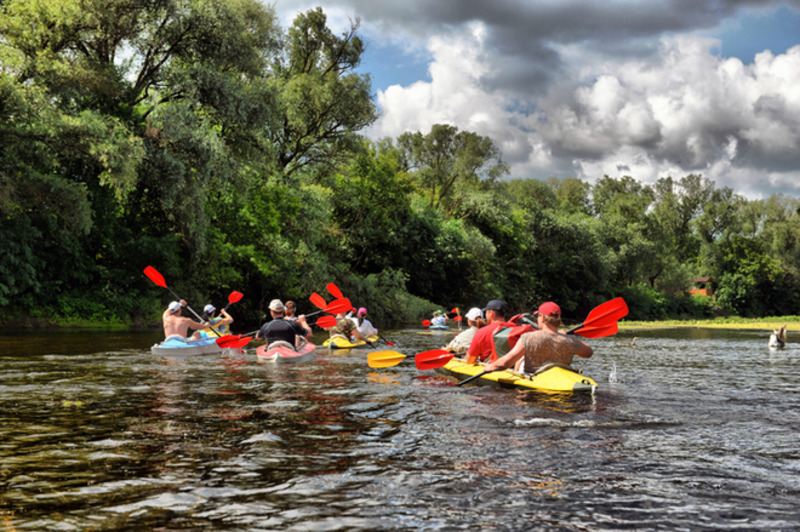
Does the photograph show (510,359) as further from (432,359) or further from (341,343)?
(341,343)

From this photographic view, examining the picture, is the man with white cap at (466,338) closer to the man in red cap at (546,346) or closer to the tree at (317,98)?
the man in red cap at (546,346)

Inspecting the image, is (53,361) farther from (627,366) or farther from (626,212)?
(626,212)

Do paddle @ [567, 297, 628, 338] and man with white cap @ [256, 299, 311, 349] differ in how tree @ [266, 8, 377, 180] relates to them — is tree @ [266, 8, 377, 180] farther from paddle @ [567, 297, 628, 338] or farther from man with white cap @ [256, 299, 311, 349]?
paddle @ [567, 297, 628, 338]

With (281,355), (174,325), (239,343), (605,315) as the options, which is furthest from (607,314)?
(174,325)

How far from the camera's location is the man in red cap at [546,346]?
26.9ft

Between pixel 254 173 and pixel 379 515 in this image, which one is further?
pixel 254 173

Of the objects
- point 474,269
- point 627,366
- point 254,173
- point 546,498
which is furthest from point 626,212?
point 546,498

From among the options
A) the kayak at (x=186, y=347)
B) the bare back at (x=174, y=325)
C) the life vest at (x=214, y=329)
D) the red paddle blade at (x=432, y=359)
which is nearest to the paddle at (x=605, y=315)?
the red paddle blade at (x=432, y=359)

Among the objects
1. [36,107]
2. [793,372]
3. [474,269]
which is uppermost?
[36,107]

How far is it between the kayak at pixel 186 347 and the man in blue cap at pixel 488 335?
6.53 meters

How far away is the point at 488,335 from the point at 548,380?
1680 mm

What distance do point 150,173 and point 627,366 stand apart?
16.0 m

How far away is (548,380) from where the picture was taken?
8055 millimetres

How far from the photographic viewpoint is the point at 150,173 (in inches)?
842
